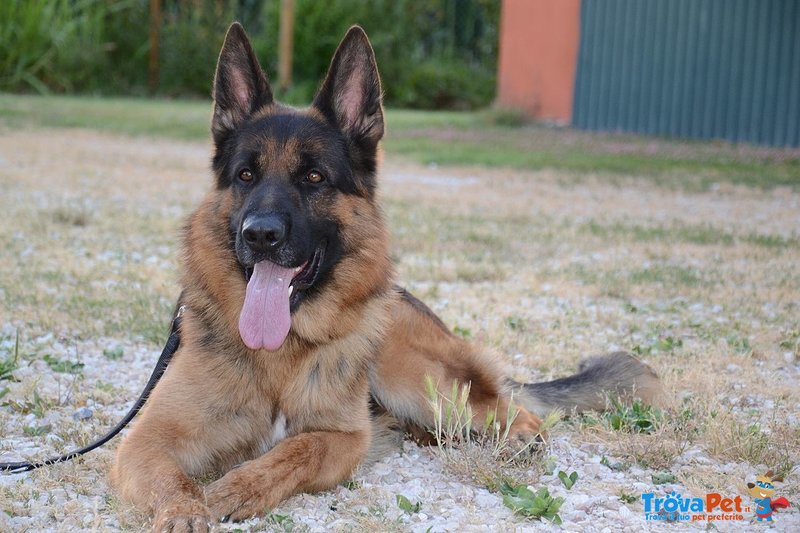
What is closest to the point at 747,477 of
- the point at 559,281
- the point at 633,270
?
the point at 559,281

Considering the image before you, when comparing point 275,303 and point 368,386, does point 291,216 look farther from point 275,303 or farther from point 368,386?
point 368,386

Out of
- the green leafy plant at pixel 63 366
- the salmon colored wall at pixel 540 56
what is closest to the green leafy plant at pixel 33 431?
the green leafy plant at pixel 63 366

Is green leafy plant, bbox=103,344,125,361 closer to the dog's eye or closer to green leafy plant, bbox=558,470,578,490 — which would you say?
the dog's eye

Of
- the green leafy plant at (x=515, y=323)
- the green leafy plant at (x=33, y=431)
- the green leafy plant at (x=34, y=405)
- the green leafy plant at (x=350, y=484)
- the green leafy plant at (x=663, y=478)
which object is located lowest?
the green leafy plant at (x=350, y=484)

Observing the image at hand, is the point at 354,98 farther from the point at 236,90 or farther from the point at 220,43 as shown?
the point at 220,43

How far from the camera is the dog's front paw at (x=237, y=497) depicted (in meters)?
3.26

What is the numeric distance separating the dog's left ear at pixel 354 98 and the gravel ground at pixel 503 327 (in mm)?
1510

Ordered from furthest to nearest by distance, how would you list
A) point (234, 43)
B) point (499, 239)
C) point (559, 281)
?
point (499, 239), point (559, 281), point (234, 43)

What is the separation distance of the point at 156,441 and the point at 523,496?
142cm

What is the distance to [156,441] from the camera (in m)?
3.49

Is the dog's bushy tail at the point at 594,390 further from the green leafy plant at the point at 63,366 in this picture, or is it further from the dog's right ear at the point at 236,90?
the green leafy plant at the point at 63,366

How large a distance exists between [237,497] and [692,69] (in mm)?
15993

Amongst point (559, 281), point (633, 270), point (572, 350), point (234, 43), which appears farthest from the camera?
point (633, 270)

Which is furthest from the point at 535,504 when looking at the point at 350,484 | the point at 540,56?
the point at 540,56
